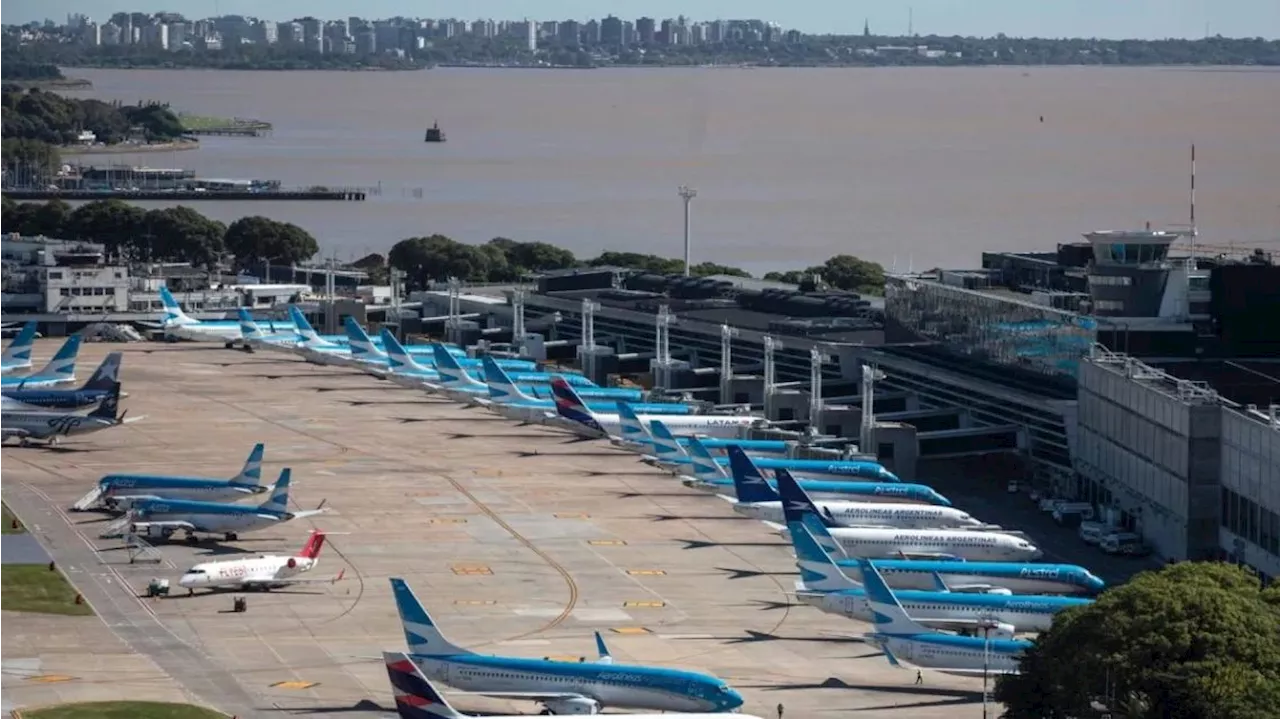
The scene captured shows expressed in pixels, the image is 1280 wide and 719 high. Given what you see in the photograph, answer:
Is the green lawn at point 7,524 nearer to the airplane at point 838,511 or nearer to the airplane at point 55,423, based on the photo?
the airplane at point 55,423

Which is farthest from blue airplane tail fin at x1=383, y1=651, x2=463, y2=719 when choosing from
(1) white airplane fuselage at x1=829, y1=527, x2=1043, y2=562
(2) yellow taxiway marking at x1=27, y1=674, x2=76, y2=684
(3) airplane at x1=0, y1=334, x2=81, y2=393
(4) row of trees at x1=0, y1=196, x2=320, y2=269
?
(4) row of trees at x1=0, y1=196, x2=320, y2=269

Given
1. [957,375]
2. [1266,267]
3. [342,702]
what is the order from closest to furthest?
1. [342,702]
2. [1266,267]
3. [957,375]

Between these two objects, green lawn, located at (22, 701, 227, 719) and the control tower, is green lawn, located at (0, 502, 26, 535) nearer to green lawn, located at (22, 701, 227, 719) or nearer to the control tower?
green lawn, located at (22, 701, 227, 719)

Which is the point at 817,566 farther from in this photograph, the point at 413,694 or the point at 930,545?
the point at 413,694

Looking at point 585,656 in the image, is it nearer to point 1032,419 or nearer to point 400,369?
point 1032,419

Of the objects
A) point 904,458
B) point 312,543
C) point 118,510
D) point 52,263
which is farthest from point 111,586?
point 52,263

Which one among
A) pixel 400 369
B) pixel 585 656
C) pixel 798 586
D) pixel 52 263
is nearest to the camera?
pixel 585 656

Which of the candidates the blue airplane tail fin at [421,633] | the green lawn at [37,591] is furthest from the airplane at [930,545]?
the green lawn at [37,591]
